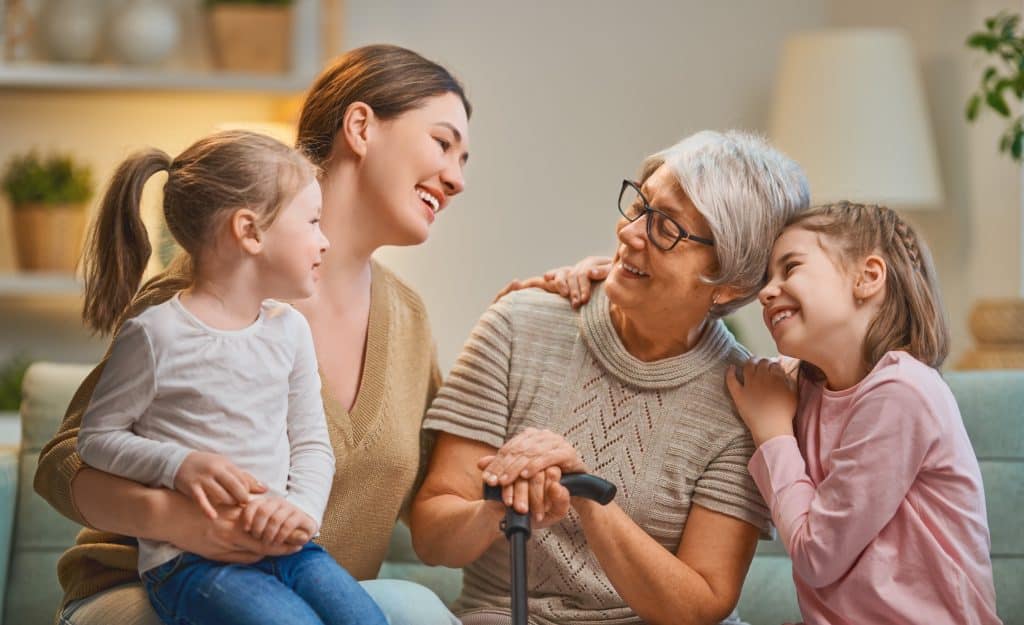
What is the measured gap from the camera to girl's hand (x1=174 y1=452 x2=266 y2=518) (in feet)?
4.90

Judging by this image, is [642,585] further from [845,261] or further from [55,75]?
[55,75]

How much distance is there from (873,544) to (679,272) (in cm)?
46

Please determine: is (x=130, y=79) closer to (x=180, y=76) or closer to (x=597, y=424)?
(x=180, y=76)

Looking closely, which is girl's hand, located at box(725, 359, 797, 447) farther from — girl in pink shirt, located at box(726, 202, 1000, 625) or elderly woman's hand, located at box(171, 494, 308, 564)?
elderly woman's hand, located at box(171, 494, 308, 564)

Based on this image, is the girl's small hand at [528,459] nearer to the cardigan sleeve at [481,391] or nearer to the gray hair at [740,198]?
the cardigan sleeve at [481,391]

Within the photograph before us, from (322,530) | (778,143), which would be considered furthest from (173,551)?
(778,143)

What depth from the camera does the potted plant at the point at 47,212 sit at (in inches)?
148

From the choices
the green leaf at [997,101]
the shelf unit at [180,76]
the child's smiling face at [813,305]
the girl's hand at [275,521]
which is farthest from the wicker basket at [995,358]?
the girl's hand at [275,521]

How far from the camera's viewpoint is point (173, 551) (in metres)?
1.57

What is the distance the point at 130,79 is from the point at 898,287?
8.57 feet

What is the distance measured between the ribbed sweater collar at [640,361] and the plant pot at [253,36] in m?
2.10

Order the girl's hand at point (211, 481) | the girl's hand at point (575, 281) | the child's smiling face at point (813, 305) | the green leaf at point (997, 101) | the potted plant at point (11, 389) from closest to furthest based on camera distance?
the girl's hand at point (211, 481)
the child's smiling face at point (813, 305)
the girl's hand at point (575, 281)
the green leaf at point (997, 101)
the potted plant at point (11, 389)

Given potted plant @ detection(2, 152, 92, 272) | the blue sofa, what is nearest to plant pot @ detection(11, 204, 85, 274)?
potted plant @ detection(2, 152, 92, 272)

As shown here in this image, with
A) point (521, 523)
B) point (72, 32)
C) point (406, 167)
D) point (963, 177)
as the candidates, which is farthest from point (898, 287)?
point (72, 32)
